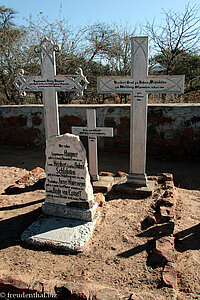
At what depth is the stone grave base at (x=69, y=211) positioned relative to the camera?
10.4 ft

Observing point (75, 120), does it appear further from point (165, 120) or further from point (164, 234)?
point (164, 234)

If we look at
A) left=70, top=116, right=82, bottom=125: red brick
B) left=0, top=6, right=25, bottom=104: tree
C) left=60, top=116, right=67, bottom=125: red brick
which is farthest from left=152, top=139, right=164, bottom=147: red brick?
left=0, top=6, right=25, bottom=104: tree

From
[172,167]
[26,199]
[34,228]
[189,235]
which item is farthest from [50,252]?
[172,167]

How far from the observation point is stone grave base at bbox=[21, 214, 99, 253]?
109 inches

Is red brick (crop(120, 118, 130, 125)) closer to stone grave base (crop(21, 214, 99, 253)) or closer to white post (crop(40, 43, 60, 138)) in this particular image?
white post (crop(40, 43, 60, 138))

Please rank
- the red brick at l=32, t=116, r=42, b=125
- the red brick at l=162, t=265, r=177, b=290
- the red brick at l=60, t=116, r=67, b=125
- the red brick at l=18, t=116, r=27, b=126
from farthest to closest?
the red brick at l=18, t=116, r=27, b=126
the red brick at l=32, t=116, r=42, b=125
the red brick at l=60, t=116, r=67, b=125
the red brick at l=162, t=265, r=177, b=290

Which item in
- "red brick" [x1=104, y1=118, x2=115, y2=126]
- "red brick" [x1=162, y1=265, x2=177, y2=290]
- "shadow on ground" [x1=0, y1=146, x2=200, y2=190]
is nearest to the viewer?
"red brick" [x1=162, y1=265, x2=177, y2=290]

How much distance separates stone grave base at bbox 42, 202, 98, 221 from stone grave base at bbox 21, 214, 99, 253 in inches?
2.0

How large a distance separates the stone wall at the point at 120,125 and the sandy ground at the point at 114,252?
1.47m

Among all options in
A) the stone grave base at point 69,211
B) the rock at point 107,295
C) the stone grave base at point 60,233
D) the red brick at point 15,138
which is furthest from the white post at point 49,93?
the red brick at point 15,138

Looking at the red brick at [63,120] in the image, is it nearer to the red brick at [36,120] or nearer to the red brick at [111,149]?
the red brick at [36,120]

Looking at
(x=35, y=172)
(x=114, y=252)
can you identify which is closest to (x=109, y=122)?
(x=35, y=172)

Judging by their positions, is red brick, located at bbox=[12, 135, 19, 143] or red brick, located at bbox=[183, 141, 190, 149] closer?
red brick, located at bbox=[183, 141, 190, 149]

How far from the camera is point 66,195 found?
3.28m
